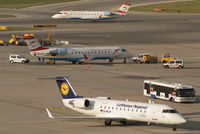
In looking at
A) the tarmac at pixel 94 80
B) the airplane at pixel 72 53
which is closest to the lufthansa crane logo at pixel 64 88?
the tarmac at pixel 94 80

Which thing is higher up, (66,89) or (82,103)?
(66,89)

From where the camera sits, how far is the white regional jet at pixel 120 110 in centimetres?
5025

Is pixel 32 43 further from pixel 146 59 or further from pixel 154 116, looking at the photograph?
pixel 154 116

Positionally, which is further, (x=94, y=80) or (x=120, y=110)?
(x=94, y=80)

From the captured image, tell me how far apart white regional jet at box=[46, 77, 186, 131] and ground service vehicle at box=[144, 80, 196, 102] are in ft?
50.1

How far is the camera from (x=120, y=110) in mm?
53062

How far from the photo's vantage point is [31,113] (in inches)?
2418

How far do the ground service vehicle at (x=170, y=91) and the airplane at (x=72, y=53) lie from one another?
37242mm

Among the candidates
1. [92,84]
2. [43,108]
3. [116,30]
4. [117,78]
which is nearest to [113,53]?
[117,78]

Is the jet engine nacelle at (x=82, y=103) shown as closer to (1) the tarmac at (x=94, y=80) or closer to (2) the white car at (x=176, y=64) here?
(1) the tarmac at (x=94, y=80)

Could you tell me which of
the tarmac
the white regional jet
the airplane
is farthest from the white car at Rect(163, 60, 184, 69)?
the white regional jet

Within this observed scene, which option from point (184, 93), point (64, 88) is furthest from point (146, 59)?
point (64, 88)

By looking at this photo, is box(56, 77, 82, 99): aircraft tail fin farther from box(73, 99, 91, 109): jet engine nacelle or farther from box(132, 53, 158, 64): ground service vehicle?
box(132, 53, 158, 64): ground service vehicle

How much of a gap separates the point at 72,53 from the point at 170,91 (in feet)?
141
